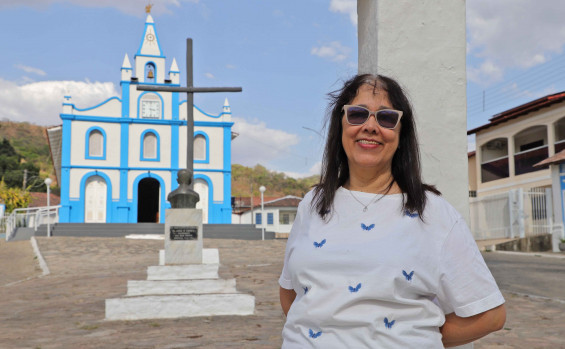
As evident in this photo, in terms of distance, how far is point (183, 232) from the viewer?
866 centimetres

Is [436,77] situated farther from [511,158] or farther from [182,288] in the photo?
[511,158]

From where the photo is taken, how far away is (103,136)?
26750 mm

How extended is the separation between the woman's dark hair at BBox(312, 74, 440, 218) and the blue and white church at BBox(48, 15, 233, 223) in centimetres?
2525

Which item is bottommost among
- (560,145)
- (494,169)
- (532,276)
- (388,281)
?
(532,276)

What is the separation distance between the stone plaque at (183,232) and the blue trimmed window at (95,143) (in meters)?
19.4

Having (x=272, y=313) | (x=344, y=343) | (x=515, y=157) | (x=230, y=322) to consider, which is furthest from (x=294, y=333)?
(x=515, y=157)

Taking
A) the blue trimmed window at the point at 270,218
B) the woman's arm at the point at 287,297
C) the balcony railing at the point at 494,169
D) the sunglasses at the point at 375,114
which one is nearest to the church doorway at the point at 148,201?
the blue trimmed window at the point at 270,218

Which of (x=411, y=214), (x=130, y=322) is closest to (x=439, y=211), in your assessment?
(x=411, y=214)

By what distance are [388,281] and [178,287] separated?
6.38m

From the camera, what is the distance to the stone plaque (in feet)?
28.3

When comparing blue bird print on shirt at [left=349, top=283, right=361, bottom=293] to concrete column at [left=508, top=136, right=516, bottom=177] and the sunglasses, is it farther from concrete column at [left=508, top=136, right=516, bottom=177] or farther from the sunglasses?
concrete column at [left=508, top=136, right=516, bottom=177]

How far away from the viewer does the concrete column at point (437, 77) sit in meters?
2.79

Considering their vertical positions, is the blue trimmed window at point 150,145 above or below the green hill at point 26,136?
below

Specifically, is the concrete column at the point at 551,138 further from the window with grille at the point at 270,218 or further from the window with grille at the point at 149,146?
the window with grille at the point at 270,218
